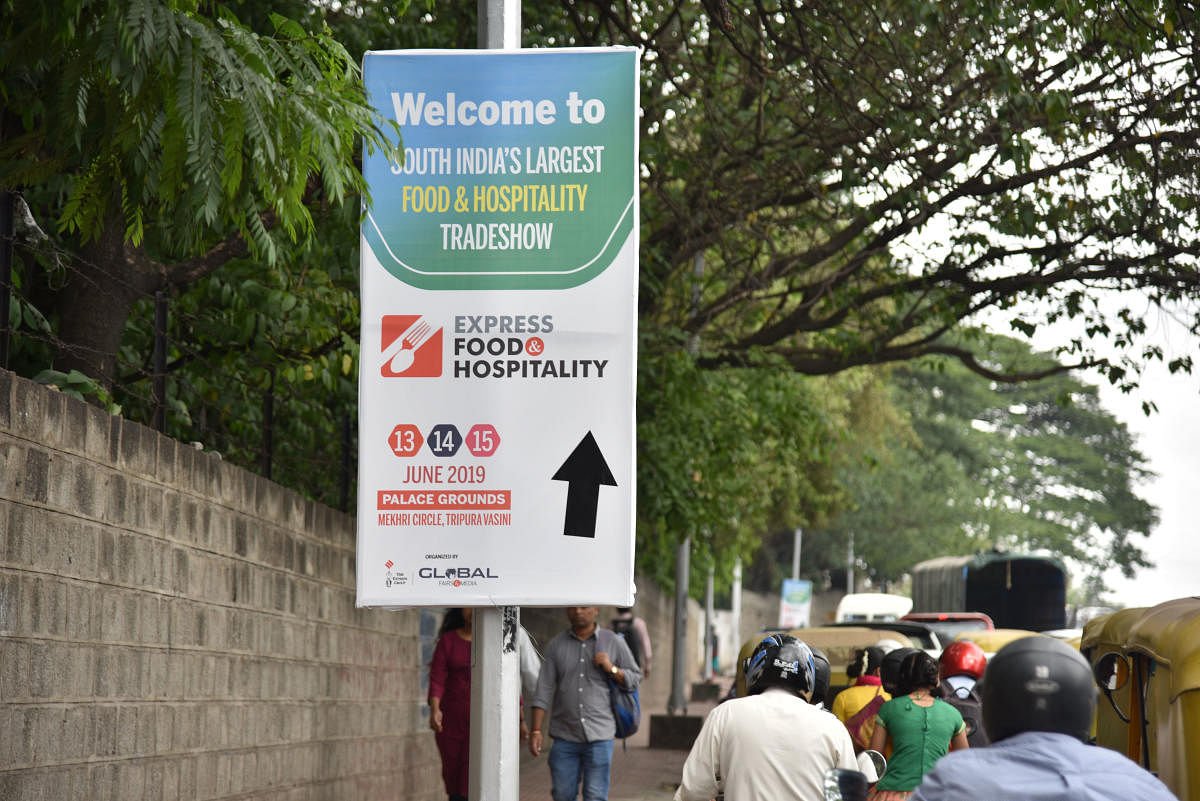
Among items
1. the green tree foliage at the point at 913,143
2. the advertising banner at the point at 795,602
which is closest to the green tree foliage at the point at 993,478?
the advertising banner at the point at 795,602

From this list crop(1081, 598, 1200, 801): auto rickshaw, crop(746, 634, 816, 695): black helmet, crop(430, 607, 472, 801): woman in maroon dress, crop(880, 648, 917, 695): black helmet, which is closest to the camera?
crop(746, 634, 816, 695): black helmet

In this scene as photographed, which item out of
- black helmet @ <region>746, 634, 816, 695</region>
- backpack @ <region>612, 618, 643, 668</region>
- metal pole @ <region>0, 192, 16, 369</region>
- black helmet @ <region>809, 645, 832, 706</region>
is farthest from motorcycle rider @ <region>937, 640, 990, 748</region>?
backpack @ <region>612, 618, 643, 668</region>

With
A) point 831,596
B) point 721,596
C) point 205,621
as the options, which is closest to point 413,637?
point 205,621

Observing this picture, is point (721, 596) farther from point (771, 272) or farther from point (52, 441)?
point (52, 441)

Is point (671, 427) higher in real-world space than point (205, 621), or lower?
higher

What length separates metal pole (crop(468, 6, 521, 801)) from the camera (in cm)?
586

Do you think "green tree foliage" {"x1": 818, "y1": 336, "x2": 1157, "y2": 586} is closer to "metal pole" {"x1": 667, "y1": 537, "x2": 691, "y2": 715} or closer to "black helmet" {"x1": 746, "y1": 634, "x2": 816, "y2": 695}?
"metal pole" {"x1": 667, "y1": 537, "x2": 691, "y2": 715}

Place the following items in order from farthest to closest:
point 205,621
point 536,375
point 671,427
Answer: point 671,427 → point 205,621 → point 536,375

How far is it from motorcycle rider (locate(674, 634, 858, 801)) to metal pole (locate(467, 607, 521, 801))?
725 mm

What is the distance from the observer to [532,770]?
17.8 metres

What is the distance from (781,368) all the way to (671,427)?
2049 millimetres

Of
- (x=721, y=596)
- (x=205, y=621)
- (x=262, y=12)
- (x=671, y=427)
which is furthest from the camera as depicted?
Result: (x=721, y=596)

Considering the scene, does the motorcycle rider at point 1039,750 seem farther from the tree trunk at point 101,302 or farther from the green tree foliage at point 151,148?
the tree trunk at point 101,302

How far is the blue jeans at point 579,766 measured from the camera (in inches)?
369
